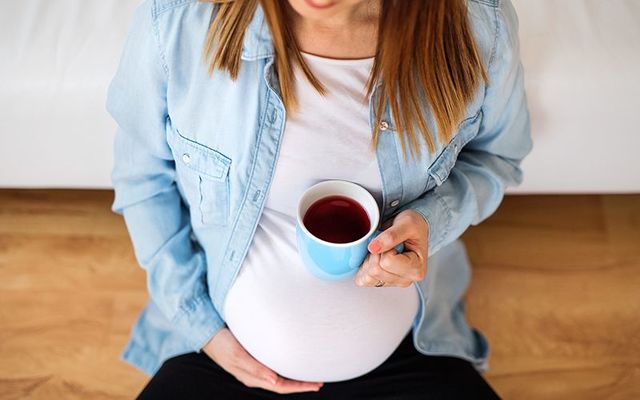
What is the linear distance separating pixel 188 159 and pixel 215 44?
0.19m

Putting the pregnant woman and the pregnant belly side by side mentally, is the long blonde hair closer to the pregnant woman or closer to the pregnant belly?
the pregnant woman

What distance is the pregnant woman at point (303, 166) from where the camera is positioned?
0.83 meters

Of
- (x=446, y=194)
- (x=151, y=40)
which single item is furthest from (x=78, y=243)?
(x=446, y=194)

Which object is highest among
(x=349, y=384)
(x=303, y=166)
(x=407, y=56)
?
(x=407, y=56)

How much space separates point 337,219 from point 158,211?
1.11ft

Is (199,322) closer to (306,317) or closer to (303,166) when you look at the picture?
(306,317)

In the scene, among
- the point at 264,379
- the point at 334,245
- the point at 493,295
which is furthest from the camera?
the point at 493,295

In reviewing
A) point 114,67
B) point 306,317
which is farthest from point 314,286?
point 114,67

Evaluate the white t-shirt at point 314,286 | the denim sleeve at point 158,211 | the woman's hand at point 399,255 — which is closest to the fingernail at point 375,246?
the woman's hand at point 399,255

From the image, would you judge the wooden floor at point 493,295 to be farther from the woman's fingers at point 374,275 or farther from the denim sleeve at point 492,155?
the woman's fingers at point 374,275

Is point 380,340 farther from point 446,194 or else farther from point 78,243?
point 78,243

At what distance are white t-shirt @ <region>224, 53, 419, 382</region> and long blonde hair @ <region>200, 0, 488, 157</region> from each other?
1.1 inches

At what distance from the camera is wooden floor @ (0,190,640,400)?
136 centimetres

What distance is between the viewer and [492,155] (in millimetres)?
1093
